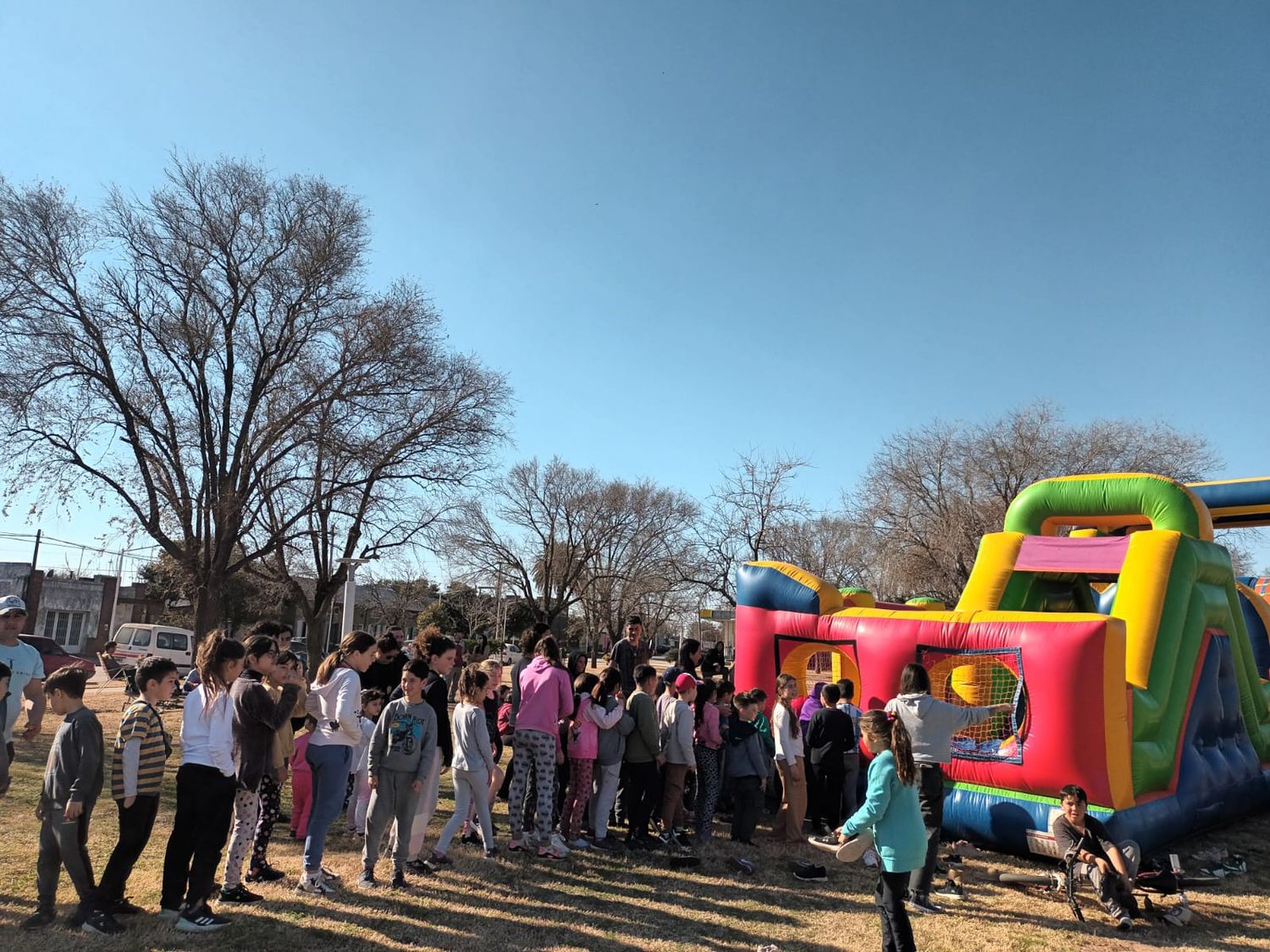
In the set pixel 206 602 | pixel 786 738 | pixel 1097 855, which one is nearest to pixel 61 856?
pixel 786 738

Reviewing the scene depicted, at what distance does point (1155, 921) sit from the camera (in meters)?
6.11

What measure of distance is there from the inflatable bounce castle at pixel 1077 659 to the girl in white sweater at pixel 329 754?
5365mm

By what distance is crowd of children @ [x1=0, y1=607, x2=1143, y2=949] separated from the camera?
4.75 meters

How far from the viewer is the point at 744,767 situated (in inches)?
311

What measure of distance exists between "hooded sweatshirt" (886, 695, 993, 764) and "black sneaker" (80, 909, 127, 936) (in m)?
5.15

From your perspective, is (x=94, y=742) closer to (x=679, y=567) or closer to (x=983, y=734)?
(x=983, y=734)

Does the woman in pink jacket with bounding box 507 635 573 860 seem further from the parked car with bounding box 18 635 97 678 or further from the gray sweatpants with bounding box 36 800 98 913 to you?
the parked car with bounding box 18 635 97 678


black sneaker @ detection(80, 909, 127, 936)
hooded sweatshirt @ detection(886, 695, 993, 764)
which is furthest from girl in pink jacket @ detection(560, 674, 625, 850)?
black sneaker @ detection(80, 909, 127, 936)

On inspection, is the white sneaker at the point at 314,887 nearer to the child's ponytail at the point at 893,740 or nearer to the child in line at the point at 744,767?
the child's ponytail at the point at 893,740

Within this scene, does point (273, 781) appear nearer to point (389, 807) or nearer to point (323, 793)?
point (323, 793)

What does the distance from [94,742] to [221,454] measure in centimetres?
1093

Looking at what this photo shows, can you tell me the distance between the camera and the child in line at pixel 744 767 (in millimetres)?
7906

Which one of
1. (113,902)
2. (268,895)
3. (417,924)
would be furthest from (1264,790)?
(113,902)

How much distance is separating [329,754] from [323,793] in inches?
9.6
